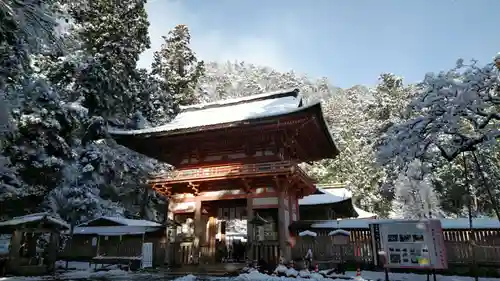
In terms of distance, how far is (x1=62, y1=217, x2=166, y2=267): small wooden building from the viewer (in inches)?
693

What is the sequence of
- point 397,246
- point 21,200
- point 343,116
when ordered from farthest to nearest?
point 343,116
point 21,200
point 397,246

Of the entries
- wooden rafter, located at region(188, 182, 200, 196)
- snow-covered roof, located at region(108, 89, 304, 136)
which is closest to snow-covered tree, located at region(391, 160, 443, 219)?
snow-covered roof, located at region(108, 89, 304, 136)

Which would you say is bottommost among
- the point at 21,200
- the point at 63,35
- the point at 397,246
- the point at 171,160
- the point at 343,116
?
the point at 397,246

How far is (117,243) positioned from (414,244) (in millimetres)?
15412

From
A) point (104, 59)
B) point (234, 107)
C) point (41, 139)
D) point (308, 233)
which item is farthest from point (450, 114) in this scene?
point (104, 59)

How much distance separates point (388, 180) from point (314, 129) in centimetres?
3251

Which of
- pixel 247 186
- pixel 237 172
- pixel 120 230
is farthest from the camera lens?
pixel 120 230

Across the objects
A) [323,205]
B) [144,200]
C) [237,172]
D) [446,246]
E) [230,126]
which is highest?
[230,126]

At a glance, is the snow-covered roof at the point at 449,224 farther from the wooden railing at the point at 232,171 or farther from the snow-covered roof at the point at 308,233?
the wooden railing at the point at 232,171

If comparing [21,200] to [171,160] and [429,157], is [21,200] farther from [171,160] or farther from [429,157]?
[429,157]

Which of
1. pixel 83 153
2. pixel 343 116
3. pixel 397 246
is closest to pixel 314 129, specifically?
pixel 397 246

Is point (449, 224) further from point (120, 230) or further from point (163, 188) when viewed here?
point (120, 230)

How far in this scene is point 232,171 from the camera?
1619 cm

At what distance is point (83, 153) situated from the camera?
2845 cm
